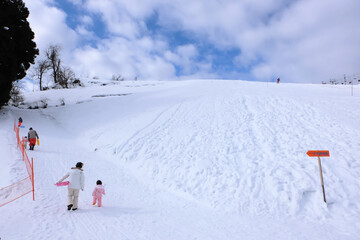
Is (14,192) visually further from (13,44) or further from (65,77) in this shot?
(65,77)

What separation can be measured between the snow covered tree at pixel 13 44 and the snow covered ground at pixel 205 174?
5.81 meters

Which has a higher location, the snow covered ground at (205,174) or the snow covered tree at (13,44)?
the snow covered tree at (13,44)

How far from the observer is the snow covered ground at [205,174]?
633 cm

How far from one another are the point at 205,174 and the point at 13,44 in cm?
2489

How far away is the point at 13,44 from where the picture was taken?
2161 cm

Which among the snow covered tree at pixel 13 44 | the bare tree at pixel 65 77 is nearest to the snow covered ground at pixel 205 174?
the snow covered tree at pixel 13 44

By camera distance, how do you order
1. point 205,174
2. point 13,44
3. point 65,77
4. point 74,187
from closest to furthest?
point 74,187 → point 205,174 → point 13,44 → point 65,77

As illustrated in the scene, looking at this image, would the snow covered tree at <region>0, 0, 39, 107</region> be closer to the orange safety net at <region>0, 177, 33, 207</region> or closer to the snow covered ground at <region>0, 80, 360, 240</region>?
the snow covered ground at <region>0, 80, 360, 240</region>

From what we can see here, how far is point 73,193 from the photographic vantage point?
22.7ft

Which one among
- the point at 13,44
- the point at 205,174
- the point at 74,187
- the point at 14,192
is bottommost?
the point at 205,174

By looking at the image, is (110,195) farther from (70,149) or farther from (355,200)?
(355,200)

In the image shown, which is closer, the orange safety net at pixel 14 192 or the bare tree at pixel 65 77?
the orange safety net at pixel 14 192

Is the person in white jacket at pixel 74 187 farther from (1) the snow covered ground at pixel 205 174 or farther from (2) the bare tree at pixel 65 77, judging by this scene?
(2) the bare tree at pixel 65 77

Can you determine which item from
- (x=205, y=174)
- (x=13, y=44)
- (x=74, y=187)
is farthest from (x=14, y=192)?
(x=13, y=44)
